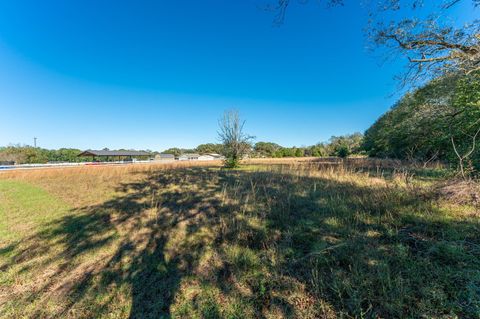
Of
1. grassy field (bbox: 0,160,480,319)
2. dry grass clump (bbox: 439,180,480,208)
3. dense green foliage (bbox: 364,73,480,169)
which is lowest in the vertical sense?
grassy field (bbox: 0,160,480,319)

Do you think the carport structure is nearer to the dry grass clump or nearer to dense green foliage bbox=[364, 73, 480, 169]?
dense green foliage bbox=[364, 73, 480, 169]

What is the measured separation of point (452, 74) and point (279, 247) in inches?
236

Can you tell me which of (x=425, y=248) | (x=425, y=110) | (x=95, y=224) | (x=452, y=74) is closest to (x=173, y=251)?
(x=95, y=224)

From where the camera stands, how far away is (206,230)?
373 centimetres

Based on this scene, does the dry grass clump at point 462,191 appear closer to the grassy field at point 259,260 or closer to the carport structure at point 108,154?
the grassy field at point 259,260

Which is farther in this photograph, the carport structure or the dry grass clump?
the carport structure

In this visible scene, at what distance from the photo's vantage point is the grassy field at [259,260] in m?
1.91

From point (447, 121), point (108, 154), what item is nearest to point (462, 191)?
point (447, 121)

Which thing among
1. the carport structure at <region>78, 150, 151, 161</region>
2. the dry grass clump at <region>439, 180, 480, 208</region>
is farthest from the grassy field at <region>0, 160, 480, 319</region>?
the carport structure at <region>78, 150, 151, 161</region>

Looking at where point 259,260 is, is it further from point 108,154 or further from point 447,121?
point 108,154

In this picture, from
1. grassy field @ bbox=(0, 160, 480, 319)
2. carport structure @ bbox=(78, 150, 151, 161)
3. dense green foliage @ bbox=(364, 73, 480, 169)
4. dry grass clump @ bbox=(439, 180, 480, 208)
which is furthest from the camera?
carport structure @ bbox=(78, 150, 151, 161)

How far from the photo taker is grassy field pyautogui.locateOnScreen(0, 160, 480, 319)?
1.91 meters

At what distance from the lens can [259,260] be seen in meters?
2.70

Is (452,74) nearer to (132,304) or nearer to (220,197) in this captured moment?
(220,197)
